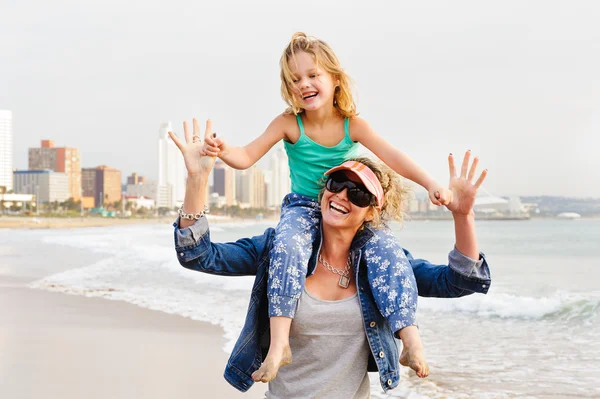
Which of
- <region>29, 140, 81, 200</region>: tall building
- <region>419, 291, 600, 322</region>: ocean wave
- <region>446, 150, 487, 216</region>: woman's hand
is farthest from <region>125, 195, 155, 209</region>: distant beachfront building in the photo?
<region>446, 150, 487, 216</region>: woman's hand

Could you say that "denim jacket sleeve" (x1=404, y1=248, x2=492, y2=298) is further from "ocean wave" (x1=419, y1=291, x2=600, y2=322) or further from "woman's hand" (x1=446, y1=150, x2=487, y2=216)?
"ocean wave" (x1=419, y1=291, x2=600, y2=322)

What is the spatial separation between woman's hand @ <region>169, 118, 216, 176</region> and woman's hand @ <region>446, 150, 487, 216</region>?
0.92 metres

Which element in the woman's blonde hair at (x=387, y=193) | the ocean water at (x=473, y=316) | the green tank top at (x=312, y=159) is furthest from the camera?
the ocean water at (x=473, y=316)

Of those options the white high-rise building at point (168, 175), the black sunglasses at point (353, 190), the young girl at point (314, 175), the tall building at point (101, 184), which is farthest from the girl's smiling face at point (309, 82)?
the tall building at point (101, 184)

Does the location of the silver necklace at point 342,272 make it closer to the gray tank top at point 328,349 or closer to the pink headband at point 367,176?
the gray tank top at point 328,349

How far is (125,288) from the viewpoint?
13859 millimetres

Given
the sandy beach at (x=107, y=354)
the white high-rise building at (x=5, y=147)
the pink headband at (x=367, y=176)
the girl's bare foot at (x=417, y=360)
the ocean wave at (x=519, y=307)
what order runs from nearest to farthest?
the girl's bare foot at (x=417, y=360) → the pink headband at (x=367, y=176) → the sandy beach at (x=107, y=354) → the ocean wave at (x=519, y=307) → the white high-rise building at (x=5, y=147)

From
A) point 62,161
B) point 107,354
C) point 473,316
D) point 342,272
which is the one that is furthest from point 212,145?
point 62,161

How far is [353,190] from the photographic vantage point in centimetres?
260

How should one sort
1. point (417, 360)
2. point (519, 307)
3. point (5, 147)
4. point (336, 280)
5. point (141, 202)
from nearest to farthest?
point (417, 360)
point (336, 280)
point (519, 307)
point (5, 147)
point (141, 202)

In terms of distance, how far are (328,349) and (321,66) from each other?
1271 millimetres

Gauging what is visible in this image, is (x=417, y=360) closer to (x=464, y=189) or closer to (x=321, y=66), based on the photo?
(x=464, y=189)

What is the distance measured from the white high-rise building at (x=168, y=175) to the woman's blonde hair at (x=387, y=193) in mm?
100913

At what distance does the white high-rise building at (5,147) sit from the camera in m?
109
